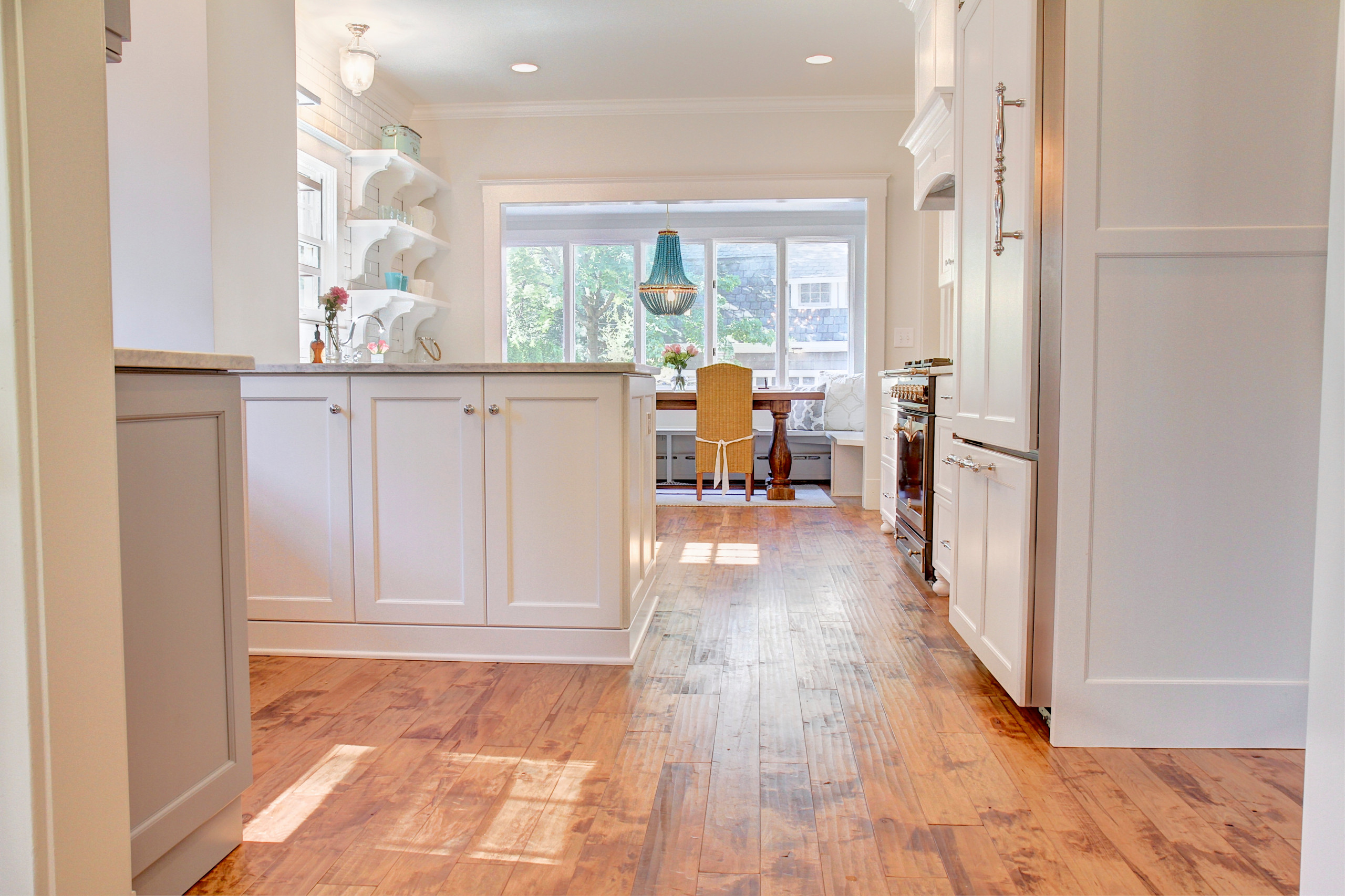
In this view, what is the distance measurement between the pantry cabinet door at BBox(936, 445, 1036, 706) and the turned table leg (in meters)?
3.51

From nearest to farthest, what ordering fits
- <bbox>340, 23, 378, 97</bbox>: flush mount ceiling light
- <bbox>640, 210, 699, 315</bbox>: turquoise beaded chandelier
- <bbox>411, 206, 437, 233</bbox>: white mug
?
<bbox>340, 23, 378, 97</bbox>: flush mount ceiling light → <bbox>411, 206, 437, 233</bbox>: white mug → <bbox>640, 210, 699, 315</bbox>: turquoise beaded chandelier

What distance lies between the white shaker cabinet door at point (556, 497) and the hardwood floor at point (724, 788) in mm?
209

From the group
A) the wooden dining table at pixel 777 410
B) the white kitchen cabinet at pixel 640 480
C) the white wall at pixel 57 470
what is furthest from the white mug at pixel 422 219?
the white wall at pixel 57 470

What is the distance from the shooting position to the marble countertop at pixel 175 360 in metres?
1.16

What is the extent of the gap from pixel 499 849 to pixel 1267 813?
134cm

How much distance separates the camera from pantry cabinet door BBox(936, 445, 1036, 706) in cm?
190

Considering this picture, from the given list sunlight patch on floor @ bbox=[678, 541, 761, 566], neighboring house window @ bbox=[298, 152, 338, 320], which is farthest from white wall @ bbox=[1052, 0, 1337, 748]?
neighboring house window @ bbox=[298, 152, 338, 320]

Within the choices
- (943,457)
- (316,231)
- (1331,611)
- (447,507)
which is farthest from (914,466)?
(316,231)

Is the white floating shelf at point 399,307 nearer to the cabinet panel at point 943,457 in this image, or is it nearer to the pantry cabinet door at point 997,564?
the cabinet panel at point 943,457

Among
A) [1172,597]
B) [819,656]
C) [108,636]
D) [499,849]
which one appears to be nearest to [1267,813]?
[1172,597]

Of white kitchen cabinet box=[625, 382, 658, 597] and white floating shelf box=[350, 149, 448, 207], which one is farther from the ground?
white floating shelf box=[350, 149, 448, 207]

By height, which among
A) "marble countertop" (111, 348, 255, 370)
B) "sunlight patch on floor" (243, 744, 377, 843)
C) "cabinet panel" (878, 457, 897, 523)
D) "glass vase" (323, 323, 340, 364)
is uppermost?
"glass vase" (323, 323, 340, 364)

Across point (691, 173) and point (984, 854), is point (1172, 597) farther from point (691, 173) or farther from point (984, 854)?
point (691, 173)

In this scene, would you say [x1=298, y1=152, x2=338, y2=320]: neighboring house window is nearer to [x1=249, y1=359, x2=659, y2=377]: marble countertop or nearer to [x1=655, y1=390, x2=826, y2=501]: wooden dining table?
[x1=249, y1=359, x2=659, y2=377]: marble countertop
